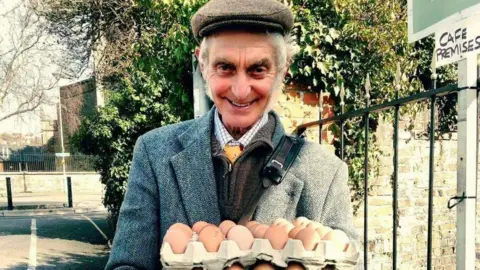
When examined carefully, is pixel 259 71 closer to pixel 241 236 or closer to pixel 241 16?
pixel 241 16

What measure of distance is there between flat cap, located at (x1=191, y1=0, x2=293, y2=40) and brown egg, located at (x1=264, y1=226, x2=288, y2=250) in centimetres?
69

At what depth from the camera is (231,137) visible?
62.2 inches

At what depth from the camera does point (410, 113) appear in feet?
13.6

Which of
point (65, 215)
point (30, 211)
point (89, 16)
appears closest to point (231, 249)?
point (89, 16)

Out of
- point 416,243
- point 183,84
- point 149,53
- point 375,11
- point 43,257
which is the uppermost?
point 375,11

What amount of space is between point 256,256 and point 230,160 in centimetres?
56

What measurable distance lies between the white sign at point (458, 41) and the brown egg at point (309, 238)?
1.00m

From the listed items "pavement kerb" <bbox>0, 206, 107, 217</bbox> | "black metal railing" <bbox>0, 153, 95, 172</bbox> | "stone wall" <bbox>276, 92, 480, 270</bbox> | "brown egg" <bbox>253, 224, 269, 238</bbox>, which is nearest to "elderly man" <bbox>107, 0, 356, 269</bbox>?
"brown egg" <bbox>253, 224, 269, 238</bbox>

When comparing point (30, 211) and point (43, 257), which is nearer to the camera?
point (43, 257)

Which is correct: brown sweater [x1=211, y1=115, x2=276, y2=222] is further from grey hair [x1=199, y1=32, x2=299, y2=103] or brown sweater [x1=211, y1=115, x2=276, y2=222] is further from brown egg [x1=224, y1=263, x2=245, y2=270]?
brown egg [x1=224, y1=263, x2=245, y2=270]

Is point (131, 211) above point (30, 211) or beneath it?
above

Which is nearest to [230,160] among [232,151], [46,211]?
[232,151]

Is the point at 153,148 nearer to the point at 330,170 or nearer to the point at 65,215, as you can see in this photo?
the point at 330,170

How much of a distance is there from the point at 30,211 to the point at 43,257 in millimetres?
8423
